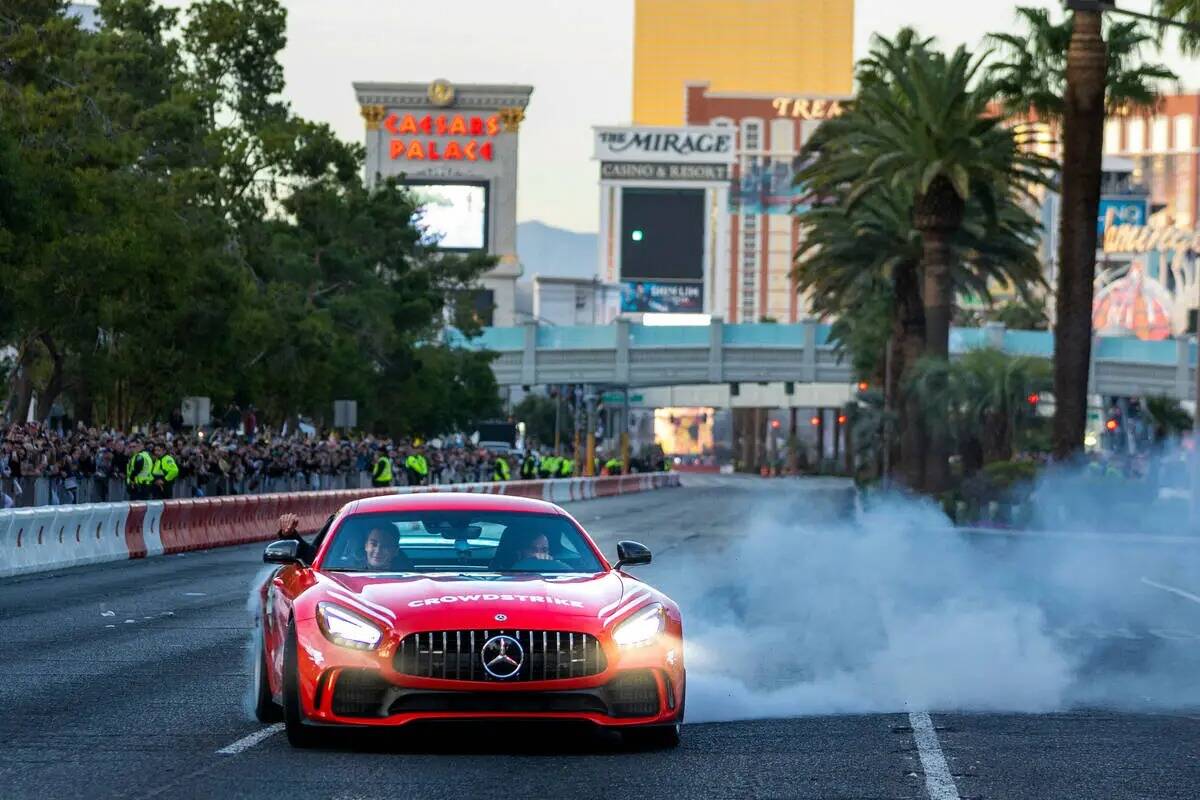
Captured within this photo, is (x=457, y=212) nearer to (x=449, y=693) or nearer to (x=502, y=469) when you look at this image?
(x=502, y=469)

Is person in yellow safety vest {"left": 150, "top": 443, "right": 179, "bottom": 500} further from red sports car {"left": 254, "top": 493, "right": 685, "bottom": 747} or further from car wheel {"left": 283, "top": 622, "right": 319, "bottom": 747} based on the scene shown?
car wheel {"left": 283, "top": 622, "right": 319, "bottom": 747}

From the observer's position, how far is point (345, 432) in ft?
267

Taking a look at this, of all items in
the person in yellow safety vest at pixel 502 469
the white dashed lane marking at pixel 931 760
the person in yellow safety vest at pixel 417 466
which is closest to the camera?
the white dashed lane marking at pixel 931 760

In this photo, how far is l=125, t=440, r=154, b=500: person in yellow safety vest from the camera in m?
37.4

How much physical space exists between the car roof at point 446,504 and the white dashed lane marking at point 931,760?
2.20 meters

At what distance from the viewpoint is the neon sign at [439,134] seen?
19162 cm

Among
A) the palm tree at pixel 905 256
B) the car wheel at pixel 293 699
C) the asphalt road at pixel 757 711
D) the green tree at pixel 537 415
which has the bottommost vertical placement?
the green tree at pixel 537 415

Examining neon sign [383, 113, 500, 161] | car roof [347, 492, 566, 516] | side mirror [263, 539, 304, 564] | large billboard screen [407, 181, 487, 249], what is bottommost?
side mirror [263, 539, 304, 564]

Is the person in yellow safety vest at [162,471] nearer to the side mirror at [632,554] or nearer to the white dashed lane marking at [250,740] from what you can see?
the white dashed lane marking at [250,740]

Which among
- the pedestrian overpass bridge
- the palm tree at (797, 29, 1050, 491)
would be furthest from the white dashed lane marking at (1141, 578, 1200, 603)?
the pedestrian overpass bridge

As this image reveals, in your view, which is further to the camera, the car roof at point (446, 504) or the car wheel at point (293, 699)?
the car roof at point (446, 504)

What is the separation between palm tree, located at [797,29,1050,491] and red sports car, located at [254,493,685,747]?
128ft

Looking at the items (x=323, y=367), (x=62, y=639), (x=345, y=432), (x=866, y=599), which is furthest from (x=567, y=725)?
(x=345, y=432)

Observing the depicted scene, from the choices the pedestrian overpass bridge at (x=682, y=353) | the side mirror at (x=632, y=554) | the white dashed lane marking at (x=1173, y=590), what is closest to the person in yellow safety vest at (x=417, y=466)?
the white dashed lane marking at (x=1173, y=590)
